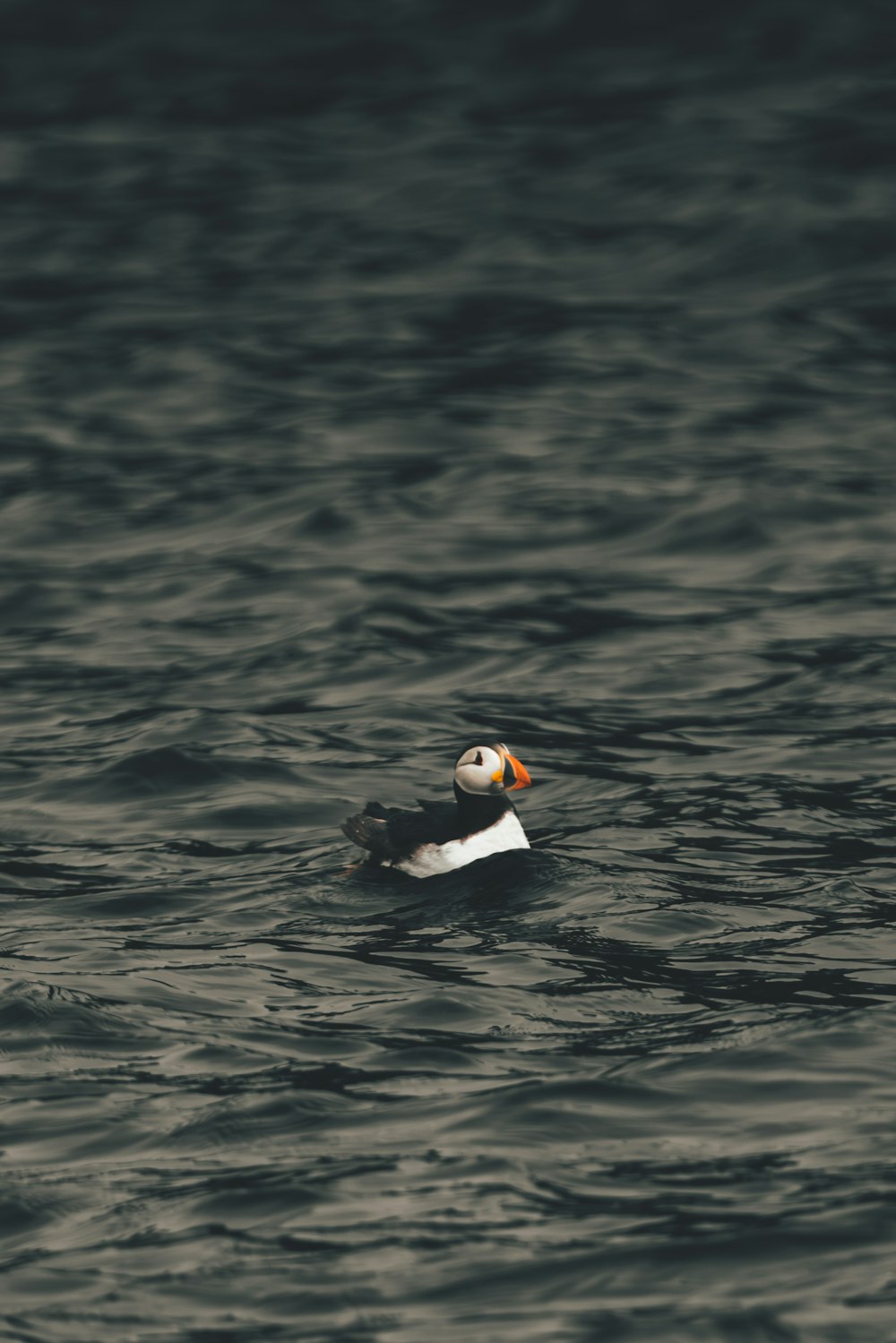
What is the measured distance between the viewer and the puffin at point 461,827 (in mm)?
11445

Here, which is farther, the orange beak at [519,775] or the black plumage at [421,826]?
the orange beak at [519,775]

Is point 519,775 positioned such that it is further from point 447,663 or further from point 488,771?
point 447,663

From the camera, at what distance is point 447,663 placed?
1534cm

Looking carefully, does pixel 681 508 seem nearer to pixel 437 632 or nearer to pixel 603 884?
pixel 437 632

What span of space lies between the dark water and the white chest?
0.43 ft

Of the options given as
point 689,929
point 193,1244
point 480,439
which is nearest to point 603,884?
point 689,929

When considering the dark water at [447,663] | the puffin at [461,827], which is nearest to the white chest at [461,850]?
the puffin at [461,827]

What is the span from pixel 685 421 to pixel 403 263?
5.76 metres

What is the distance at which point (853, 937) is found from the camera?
10.2 meters

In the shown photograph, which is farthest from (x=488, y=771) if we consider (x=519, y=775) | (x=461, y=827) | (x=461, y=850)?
(x=461, y=850)

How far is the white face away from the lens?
11531 mm

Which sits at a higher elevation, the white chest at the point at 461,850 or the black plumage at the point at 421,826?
the black plumage at the point at 421,826

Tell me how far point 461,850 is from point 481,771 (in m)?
0.46

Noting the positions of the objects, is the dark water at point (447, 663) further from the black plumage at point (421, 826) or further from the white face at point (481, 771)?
the white face at point (481, 771)
